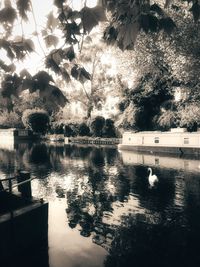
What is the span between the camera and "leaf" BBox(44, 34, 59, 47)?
4387 mm

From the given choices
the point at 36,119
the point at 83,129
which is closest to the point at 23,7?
the point at 83,129

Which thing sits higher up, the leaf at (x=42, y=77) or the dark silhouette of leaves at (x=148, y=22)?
the dark silhouette of leaves at (x=148, y=22)

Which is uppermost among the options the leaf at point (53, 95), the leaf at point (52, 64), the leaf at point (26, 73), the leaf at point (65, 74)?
the leaf at point (52, 64)

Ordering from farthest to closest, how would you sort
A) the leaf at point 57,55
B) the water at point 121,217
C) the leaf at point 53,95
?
1. the water at point 121,217
2. the leaf at point 57,55
3. the leaf at point 53,95

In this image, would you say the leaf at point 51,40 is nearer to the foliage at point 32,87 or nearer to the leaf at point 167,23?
the foliage at point 32,87

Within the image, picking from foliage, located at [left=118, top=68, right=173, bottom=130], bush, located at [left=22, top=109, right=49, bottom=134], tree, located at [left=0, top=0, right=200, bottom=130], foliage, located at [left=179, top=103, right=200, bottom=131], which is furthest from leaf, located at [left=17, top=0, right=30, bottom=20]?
bush, located at [left=22, top=109, right=49, bottom=134]

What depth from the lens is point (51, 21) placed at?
14.5 feet

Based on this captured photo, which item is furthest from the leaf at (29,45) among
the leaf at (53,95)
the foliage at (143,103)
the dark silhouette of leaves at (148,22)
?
the foliage at (143,103)

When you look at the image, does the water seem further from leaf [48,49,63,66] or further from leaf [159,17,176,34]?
leaf [159,17,176,34]

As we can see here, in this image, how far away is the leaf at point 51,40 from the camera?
173 inches

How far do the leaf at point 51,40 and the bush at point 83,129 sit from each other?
4893 cm

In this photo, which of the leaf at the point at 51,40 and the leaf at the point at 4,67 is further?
the leaf at the point at 51,40

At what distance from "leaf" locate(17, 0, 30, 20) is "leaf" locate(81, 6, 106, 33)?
806 mm

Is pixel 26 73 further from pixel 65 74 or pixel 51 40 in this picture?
pixel 51 40
